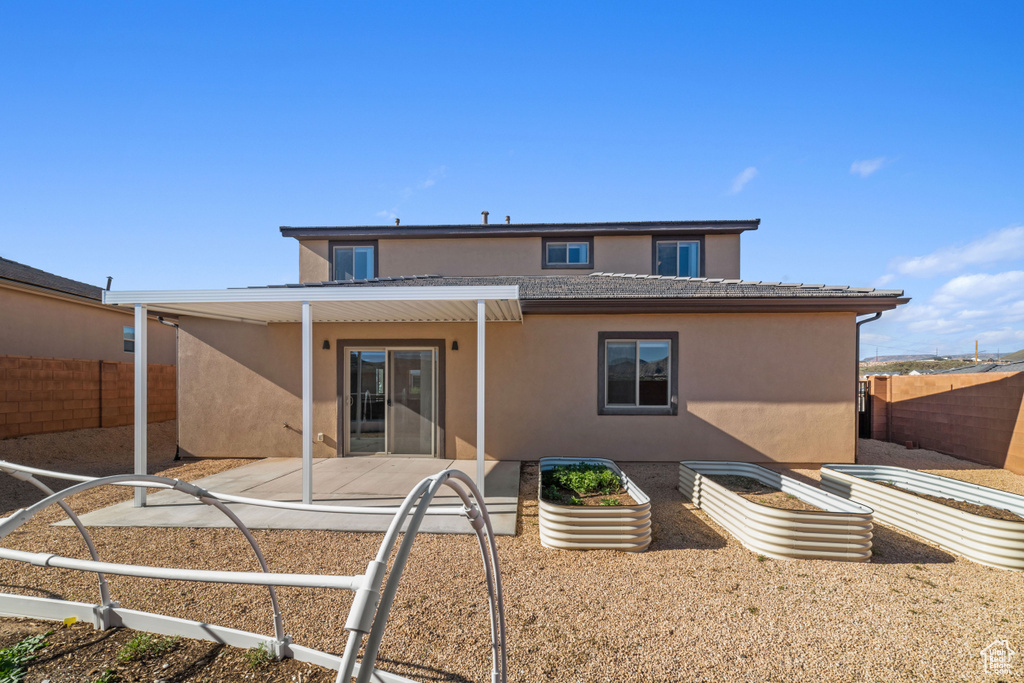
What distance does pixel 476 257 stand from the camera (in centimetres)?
1306

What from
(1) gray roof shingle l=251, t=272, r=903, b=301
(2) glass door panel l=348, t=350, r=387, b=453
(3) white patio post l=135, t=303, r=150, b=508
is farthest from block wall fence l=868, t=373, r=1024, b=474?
(3) white patio post l=135, t=303, r=150, b=508

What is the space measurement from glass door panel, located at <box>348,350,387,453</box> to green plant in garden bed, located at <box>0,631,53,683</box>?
625 centimetres

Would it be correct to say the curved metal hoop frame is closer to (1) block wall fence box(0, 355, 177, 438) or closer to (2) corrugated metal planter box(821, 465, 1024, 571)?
(2) corrugated metal planter box(821, 465, 1024, 571)

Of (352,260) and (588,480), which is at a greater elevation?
(352,260)

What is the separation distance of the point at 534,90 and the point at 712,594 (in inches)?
392

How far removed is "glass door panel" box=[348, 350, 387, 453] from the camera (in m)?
9.52

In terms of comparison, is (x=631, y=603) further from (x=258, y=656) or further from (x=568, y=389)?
(x=568, y=389)

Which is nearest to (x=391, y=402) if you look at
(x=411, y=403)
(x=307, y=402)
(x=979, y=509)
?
(x=411, y=403)

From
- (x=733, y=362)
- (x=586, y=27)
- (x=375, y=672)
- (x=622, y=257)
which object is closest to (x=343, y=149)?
(x=586, y=27)

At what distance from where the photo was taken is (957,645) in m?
3.26

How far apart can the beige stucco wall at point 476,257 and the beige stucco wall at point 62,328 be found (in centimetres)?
785

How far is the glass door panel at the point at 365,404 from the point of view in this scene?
9.52 m

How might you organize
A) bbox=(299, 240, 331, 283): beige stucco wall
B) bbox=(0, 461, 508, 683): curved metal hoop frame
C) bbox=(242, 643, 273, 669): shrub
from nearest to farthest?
1. bbox=(0, 461, 508, 683): curved metal hoop frame
2. bbox=(242, 643, 273, 669): shrub
3. bbox=(299, 240, 331, 283): beige stucco wall

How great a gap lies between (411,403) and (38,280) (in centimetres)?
1351
